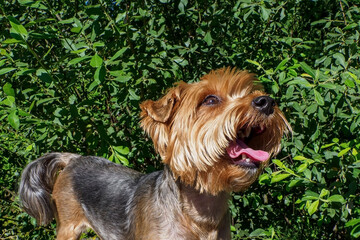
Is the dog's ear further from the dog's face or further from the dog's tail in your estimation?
the dog's tail

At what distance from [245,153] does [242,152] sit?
0.02 metres

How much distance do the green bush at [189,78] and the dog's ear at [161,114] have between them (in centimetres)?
44

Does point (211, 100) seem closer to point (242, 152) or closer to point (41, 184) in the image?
point (242, 152)

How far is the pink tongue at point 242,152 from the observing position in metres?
2.98

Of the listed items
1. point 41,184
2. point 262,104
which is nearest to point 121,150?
point 41,184

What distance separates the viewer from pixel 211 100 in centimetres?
311

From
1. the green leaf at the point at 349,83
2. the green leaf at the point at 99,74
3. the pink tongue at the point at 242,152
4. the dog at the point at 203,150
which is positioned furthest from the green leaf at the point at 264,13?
the green leaf at the point at 99,74

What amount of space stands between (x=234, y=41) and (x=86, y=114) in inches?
70.7

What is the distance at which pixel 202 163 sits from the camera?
2945 millimetres

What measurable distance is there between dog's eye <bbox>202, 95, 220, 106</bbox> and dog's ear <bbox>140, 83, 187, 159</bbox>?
208 mm

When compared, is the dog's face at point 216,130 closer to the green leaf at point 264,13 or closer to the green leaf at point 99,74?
the green leaf at point 99,74

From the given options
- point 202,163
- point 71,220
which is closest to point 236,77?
point 202,163

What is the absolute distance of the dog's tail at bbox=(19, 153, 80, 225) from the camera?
4406mm

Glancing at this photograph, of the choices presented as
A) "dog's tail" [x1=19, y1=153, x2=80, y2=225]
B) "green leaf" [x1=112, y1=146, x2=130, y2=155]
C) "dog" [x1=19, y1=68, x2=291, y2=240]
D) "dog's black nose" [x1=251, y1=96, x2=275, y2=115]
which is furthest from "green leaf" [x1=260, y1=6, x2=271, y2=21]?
"dog's tail" [x1=19, y1=153, x2=80, y2=225]
